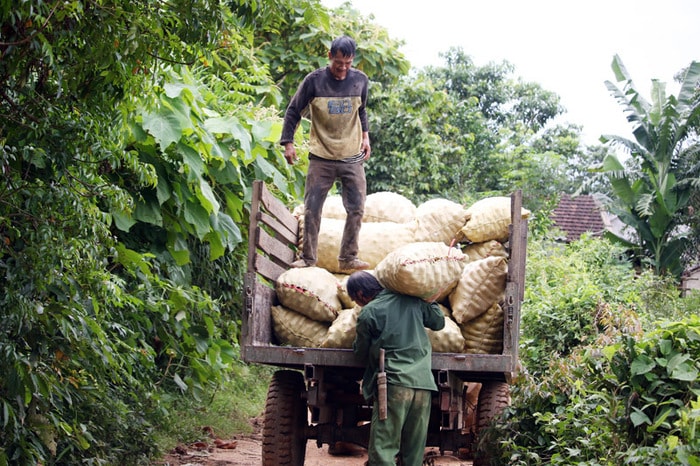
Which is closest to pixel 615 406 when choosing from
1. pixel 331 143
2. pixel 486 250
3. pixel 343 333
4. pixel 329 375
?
pixel 486 250

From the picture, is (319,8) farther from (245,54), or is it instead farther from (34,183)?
(245,54)

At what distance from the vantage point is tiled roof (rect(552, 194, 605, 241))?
2812cm

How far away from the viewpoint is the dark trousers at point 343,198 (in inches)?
243

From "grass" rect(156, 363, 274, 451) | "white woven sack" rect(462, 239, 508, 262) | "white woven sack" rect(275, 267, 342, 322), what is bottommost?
"grass" rect(156, 363, 274, 451)

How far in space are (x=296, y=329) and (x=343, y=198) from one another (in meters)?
1.14

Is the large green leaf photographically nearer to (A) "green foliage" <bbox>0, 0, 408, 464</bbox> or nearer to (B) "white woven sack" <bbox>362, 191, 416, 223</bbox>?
(A) "green foliage" <bbox>0, 0, 408, 464</bbox>

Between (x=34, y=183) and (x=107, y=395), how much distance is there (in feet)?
6.15

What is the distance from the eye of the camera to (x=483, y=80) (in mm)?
28734

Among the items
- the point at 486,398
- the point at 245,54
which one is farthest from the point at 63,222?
the point at 245,54

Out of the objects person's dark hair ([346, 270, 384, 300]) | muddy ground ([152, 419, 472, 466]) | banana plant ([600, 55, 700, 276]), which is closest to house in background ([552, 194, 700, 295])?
banana plant ([600, 55, 700, 276])

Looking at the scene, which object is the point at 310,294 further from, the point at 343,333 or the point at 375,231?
the point at 375,231

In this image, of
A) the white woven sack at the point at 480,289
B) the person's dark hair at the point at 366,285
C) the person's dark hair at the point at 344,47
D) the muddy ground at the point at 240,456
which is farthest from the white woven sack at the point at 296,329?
the person's dark hair at the point at 344,47

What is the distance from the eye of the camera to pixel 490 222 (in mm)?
5871

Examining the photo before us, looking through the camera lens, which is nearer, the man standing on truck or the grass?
the man standing on truck
